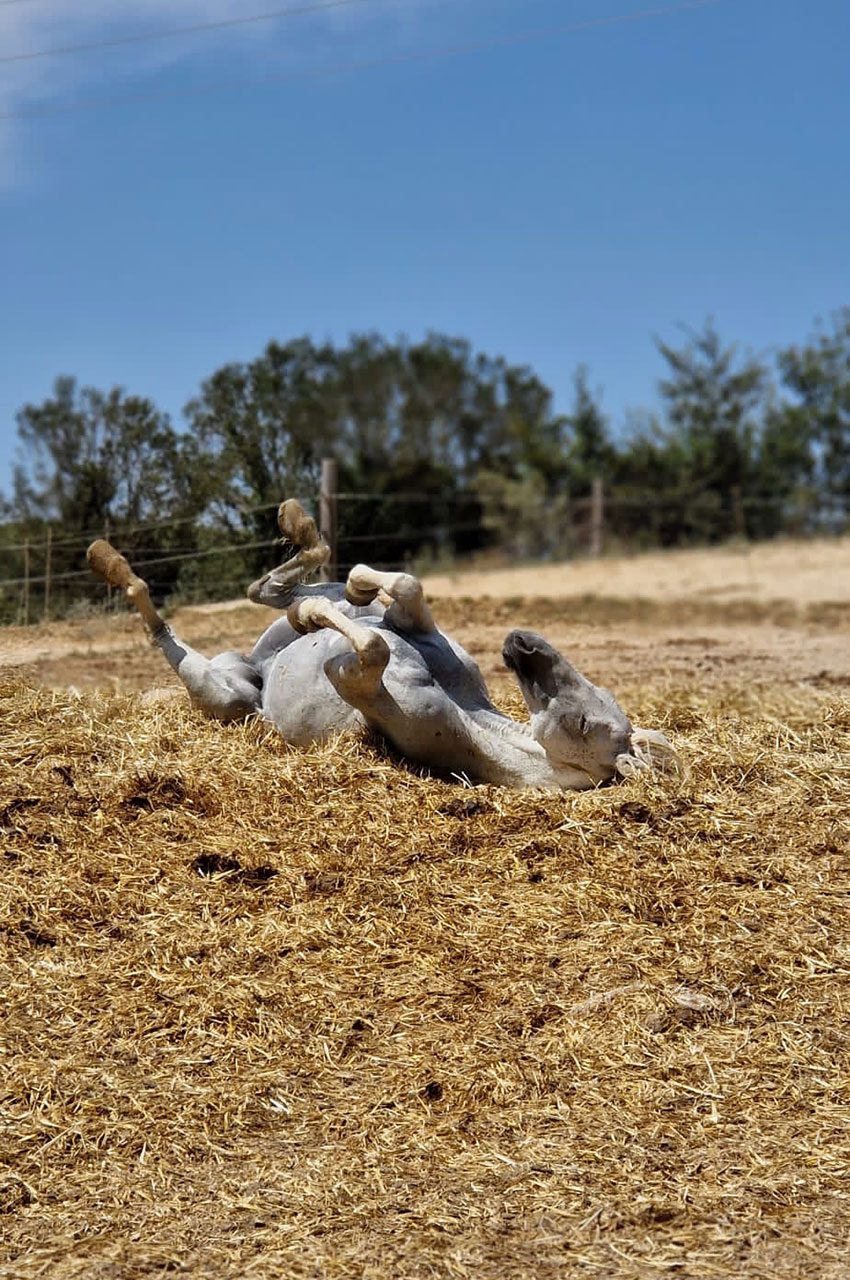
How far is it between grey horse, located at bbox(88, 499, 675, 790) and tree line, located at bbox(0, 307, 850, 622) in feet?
8.51

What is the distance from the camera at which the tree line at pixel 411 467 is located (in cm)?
980

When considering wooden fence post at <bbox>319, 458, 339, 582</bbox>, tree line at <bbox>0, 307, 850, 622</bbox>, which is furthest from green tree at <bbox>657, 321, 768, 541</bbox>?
wooden fence post at <bbox>319, 458, 339, 582</bbox>

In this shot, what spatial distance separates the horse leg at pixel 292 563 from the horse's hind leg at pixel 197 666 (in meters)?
0.34

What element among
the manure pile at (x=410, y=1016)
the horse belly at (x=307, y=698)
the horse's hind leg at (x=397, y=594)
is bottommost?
the manure pile at (x=410, y=1016)

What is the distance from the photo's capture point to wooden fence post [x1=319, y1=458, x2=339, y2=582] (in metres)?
11.8

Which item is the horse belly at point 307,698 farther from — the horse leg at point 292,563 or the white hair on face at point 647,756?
the white hair on face at point 647,756

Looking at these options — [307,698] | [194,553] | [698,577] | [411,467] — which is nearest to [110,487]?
[194,553]

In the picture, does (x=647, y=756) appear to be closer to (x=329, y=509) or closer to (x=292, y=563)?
(x=292, y=563)

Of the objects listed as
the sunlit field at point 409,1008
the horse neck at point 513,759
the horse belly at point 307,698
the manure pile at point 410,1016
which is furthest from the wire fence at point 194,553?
the manure pile at point 410,1016

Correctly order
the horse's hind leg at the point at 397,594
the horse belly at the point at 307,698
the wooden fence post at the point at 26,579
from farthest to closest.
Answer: the wooden fence post at the point at 26,579 < the horse belly at the point at 307,698 < the horse's hind leg at the point at 397,594

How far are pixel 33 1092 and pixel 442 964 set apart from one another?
1.25 m

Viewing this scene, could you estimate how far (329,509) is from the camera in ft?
39.1

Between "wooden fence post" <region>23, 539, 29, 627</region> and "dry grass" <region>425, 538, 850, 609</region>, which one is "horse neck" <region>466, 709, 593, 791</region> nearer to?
"wooden fence post" <region>23, 539, 29, 627</region>

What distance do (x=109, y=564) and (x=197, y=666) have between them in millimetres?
806
